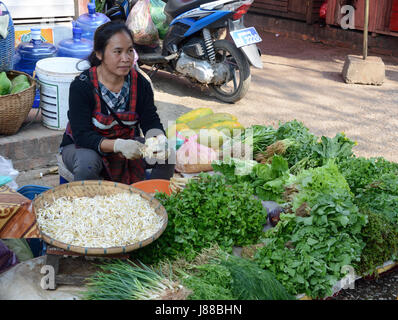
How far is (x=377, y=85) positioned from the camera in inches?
314

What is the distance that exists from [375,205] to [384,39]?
24.5 feet

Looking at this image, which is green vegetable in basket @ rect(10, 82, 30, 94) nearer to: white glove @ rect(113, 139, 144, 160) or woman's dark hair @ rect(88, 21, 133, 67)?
woman's dark hair @ rect(88, 21, 133, 67)

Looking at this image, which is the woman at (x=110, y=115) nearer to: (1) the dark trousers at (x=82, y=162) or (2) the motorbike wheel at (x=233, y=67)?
(1) the dark trousers at (x=82, y=162)

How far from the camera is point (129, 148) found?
3273 millimetres

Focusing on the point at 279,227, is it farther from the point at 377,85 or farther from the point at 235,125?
the point at 377,85

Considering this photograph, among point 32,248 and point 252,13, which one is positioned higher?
point 252,13

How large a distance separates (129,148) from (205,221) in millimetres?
711

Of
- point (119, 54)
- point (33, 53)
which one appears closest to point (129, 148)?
point (119, 54)

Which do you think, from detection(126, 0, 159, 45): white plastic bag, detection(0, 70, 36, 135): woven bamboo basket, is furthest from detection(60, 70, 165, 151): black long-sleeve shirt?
detection(126, 0, 159, 45): white plastic bag

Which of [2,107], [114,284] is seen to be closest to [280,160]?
[114,284]

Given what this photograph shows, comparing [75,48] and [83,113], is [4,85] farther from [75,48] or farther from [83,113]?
[83,113]

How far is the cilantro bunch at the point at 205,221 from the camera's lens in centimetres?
288

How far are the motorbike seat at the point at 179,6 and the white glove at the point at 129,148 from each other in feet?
12.0

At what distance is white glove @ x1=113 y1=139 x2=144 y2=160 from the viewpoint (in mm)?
3271
